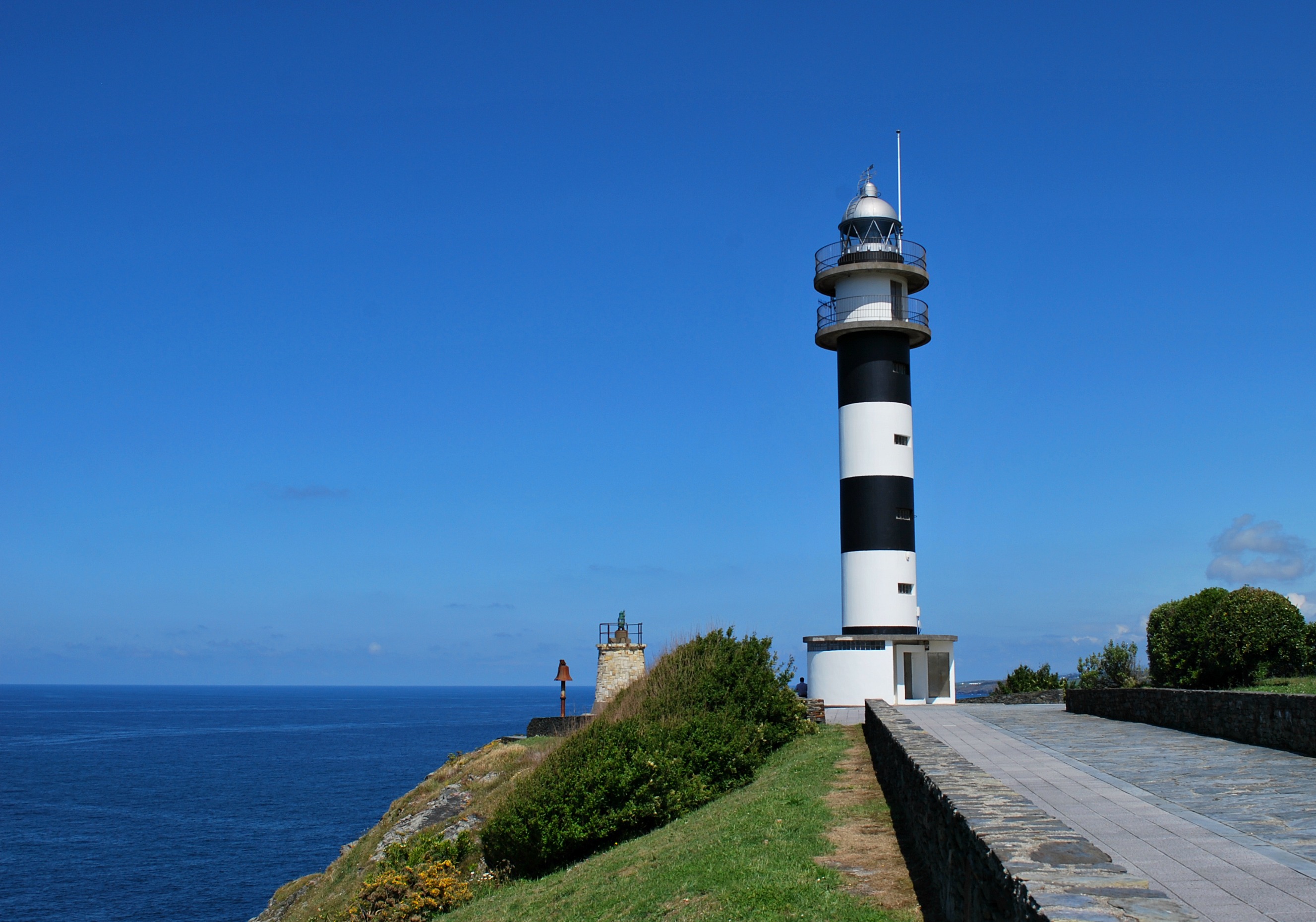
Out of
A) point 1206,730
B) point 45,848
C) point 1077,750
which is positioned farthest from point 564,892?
point 45,848

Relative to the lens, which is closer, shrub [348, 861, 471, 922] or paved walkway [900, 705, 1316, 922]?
paved walkway [900, 705, 1316, 922]

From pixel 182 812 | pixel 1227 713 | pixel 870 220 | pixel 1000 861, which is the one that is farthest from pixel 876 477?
pixel 182 812

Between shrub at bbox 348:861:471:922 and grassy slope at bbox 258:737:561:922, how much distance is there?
3.10 meters

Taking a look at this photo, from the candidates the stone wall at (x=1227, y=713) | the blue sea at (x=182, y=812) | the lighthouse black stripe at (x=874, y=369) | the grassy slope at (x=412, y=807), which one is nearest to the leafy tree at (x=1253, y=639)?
the stone wall at (x=1227, y=713)

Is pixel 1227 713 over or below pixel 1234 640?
below

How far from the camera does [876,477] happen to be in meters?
27.0

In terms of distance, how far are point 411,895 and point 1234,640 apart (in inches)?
678

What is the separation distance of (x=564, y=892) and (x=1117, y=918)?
29.2 ft

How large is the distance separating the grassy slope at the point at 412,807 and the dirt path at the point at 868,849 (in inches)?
290

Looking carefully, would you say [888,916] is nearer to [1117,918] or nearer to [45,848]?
[1117,918]

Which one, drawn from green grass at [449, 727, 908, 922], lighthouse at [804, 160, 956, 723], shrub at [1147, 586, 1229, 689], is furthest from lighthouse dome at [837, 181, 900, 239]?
green grass at [449, 727, 908, 922]

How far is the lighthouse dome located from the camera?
2862 centimetres

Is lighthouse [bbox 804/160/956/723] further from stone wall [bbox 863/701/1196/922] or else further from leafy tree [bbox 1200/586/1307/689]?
stone wall [bbox 863/701/1196/922]

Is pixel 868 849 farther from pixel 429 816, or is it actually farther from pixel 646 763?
pixel 429 816
